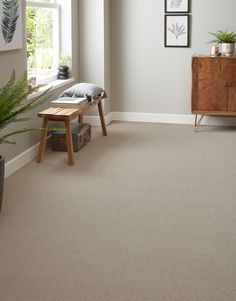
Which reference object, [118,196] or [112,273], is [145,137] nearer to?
[118,196]

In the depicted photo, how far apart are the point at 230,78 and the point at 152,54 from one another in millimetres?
1015

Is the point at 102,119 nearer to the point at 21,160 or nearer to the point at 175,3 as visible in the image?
the point at 21,160

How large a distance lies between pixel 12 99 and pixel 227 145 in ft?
8.73

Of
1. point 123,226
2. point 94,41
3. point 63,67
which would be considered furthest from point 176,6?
point 123,226

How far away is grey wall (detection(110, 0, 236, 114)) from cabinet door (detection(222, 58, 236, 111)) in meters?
0.47

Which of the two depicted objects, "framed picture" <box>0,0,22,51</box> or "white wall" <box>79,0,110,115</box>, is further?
"white wall" <box>79,0,110,115</box>

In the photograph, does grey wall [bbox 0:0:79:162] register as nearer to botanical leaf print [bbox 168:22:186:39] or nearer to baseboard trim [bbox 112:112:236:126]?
baseboard trim [bbox 112:112:236:126]

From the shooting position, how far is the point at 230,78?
5.77 meters

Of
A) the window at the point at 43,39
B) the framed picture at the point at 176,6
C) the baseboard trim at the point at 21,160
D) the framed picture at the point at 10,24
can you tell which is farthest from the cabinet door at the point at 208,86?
the framed picture at the point at 10,24

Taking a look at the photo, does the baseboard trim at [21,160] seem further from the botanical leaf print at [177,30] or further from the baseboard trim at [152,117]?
the botanical leaf print at [177,30]

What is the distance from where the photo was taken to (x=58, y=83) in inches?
217

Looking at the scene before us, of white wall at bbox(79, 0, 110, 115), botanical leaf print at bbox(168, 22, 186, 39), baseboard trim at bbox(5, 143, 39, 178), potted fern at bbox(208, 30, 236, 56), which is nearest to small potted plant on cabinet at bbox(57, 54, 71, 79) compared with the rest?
white wall at bbox(79, 0, 110, 115)

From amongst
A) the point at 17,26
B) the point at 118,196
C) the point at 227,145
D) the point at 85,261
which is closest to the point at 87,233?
the point at 85,261

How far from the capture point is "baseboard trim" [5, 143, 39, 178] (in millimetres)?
4371
